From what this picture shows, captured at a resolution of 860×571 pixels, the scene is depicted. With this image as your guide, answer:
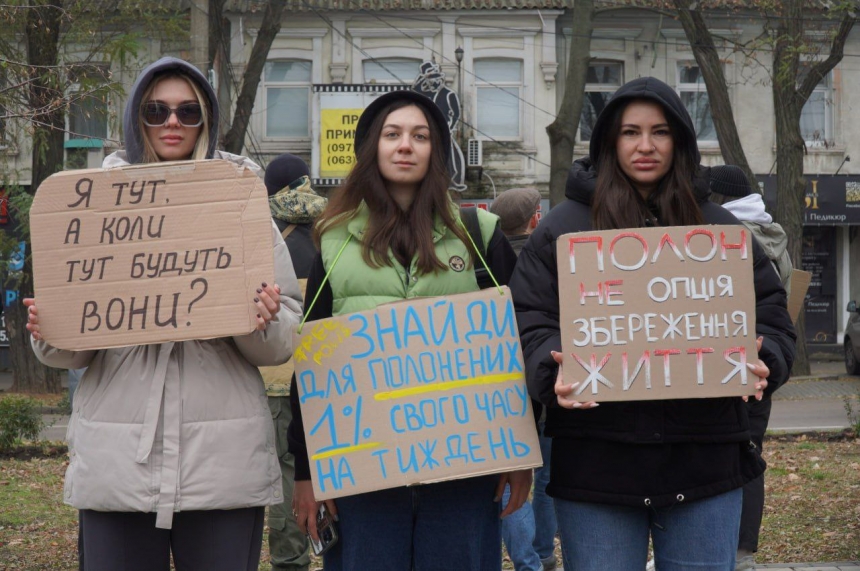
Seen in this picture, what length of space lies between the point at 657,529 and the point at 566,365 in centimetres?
56

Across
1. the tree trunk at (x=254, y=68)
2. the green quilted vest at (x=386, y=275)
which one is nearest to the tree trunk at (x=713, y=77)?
the tree trunk at (x=254, y=68)

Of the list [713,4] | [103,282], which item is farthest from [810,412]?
[103,282]

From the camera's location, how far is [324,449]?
3.16 metres

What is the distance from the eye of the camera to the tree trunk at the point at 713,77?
1633 centimetres

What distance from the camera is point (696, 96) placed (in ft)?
74.8

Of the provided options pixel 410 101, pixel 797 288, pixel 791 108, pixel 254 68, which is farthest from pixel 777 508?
pixel 254 68

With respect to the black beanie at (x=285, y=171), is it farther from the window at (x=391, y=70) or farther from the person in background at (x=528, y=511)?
the window at (x=391, y=70)

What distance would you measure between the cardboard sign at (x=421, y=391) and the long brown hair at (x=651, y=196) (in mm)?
381

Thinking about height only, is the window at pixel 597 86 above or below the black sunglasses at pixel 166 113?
above

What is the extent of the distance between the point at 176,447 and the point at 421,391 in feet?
2.30

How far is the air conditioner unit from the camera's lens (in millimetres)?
22312

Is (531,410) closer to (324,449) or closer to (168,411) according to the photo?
(324,449)

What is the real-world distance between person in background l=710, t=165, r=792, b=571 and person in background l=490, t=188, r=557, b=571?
34.8 inches

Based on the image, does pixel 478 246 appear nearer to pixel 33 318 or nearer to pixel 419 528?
pixel 419 528
